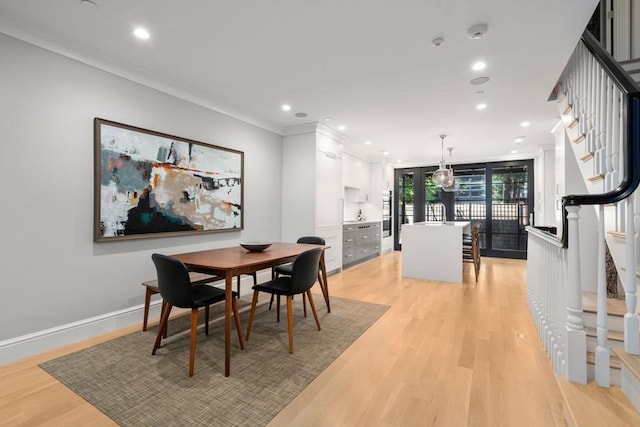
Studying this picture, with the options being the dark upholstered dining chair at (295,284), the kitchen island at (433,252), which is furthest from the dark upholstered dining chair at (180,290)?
the kitchen island at (433,252)

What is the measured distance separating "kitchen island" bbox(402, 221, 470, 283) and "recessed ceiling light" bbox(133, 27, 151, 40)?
14.2ft

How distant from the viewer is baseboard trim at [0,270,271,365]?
2203 millimetres

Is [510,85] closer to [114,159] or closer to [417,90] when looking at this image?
[417,90]

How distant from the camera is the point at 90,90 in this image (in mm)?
2627

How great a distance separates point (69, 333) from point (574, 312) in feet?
12.2

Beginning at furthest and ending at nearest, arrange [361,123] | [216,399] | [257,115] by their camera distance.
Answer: [361,123], [257,115], [216,399]

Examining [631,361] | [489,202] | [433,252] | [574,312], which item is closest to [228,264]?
[574,312]

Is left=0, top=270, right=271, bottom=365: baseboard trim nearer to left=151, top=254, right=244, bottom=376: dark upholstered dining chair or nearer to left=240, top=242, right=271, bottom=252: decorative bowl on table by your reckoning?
left=151, top=254, right=244, bottom=376: dark upholstered dining chair

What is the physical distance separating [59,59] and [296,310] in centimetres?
324

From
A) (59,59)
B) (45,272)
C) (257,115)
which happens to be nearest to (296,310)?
(45,272)

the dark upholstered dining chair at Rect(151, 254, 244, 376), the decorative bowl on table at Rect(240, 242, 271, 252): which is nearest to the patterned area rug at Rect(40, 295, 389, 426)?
the dark upholstered dining chair at Rect(151, 254, 244, 376)

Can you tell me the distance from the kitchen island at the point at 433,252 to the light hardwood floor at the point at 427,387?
1513 mm

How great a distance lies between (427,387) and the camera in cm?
190

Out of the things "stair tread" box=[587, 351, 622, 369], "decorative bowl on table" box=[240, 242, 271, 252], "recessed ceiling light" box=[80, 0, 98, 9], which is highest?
"recessed ceiling light" box=[80, 0, 98, 9]
